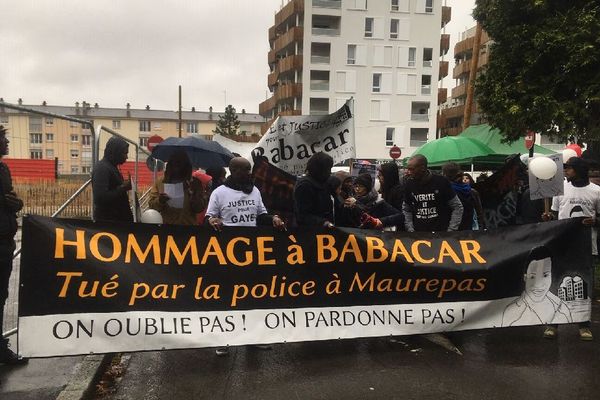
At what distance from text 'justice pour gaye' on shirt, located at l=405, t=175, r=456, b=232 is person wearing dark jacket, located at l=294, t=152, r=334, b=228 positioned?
1.15 m

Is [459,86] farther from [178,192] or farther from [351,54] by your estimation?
[178,192]

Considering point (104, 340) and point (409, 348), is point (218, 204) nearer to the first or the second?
point (104, 340)

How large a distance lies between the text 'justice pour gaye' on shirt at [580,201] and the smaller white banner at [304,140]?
2.91 m

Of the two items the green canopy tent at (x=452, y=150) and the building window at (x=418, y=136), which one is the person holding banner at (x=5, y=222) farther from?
the building window at (x=418, y=136)

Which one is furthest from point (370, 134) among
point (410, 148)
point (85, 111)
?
point (85, 111)

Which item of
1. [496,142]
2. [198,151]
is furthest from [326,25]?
[198,151]

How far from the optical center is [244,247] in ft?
14.8

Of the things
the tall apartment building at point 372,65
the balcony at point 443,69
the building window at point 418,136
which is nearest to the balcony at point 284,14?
the tall apartment building at point 372,65

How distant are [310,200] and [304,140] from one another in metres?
3.01

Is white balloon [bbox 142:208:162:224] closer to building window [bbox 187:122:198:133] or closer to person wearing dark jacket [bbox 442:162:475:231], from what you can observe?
person wearing dark jacket [bbox 442:162:475:231]

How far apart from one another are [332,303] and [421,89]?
5181 centimetres

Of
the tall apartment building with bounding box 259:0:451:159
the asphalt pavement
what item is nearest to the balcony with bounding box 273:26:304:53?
the tall apartment building with bounding box 259:0:451:159

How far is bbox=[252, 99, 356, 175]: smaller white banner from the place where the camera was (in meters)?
→ 7.85

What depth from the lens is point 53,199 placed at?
8.91 meters
